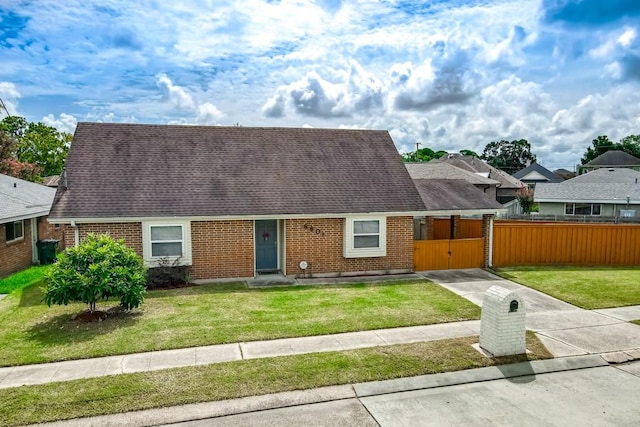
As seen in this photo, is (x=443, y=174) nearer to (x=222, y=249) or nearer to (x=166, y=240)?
(x=222, y=249)

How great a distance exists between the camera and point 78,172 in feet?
48.9

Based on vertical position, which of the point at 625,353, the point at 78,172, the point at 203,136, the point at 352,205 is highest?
the point at 203,136

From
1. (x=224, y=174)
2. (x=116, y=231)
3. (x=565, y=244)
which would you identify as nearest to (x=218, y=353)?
(x=116, y=231)

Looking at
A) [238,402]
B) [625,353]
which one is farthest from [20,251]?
[625,353]

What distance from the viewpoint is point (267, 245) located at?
654 inches

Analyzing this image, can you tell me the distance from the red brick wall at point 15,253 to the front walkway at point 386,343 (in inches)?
379

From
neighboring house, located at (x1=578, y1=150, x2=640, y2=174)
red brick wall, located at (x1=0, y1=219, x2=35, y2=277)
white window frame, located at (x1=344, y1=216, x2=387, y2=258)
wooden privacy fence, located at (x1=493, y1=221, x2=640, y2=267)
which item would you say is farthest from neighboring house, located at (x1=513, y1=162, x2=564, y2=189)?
red brick wall, located at (x1=0, y1=219, x2=35, y2=277)

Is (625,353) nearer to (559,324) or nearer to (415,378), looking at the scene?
(559,324)

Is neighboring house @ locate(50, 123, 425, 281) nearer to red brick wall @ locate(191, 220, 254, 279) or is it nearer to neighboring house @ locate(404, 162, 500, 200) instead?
red brick wall @ locate(191, 220, 254, 279)

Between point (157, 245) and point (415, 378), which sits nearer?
point (415, 378)

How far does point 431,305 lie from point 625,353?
4.40 meters

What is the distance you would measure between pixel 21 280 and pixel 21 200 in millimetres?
4697

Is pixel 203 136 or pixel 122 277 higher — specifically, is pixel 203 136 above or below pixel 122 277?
above

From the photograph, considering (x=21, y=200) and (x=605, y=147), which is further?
(x=605, y=147)
